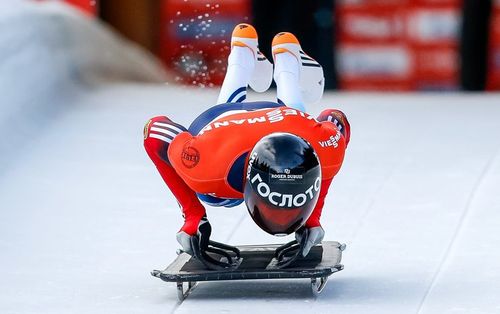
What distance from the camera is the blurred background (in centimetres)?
1206

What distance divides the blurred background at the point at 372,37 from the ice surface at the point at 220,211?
184cm

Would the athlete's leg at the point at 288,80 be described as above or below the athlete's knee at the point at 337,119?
above

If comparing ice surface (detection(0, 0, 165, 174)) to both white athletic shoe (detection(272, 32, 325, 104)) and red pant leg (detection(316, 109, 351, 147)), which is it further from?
red pant leg (detection(316, 109, 351, 147))

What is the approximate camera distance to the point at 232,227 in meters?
6.42

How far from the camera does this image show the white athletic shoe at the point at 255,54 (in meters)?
5.78

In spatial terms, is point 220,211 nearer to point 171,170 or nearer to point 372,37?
point 171,170

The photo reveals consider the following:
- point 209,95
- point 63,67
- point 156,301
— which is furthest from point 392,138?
point 156,301

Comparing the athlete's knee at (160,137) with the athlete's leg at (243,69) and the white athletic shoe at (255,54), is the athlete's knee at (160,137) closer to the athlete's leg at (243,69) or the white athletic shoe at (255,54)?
the athlete's leg at (243,69)

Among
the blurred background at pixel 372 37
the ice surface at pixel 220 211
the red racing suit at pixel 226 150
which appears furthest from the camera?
the blurred background at pixel 372 37

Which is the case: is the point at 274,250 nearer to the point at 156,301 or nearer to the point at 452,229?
the point at 156,301

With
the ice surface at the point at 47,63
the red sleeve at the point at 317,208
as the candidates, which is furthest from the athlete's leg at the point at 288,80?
the ice surface at the point at 47,63

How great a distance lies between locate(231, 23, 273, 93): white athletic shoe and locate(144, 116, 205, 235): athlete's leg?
734 millimetres

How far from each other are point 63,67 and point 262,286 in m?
5.43

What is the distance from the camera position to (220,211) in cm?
672
